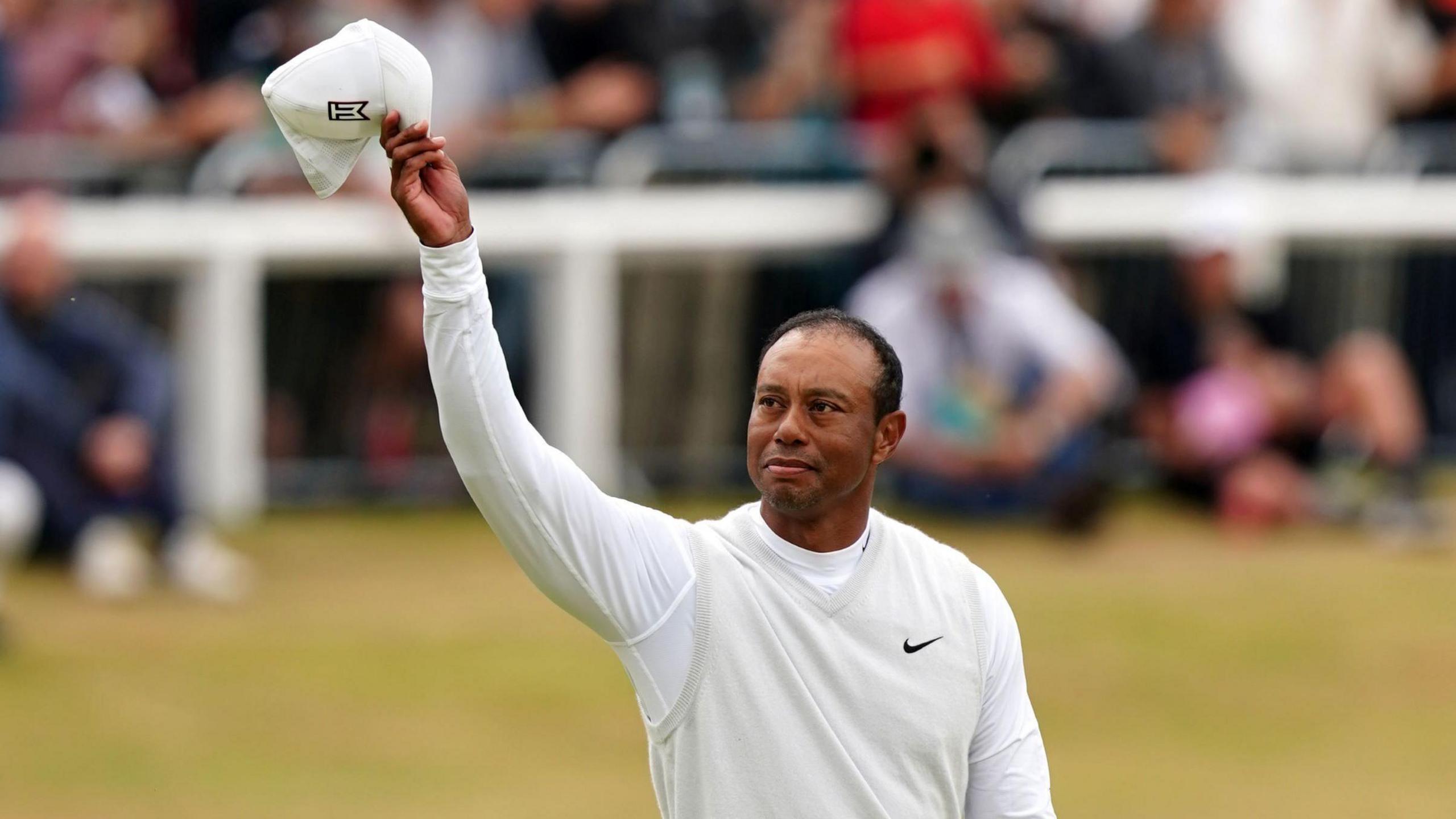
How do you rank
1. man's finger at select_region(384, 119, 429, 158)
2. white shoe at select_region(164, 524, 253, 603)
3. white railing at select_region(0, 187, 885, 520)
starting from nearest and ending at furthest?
1. man's finger at select_region(384, 119, 429, 158)
2. white shoe at select_region(164, 524, 253, 603)
3. white railing at select_region(0, 187, 885, 520)

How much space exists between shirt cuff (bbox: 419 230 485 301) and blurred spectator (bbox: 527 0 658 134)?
887cm

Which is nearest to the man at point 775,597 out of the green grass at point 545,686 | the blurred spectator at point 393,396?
the green grass at point 545,686

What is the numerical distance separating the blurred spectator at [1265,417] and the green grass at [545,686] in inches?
13.3

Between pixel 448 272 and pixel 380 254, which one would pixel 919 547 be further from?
pixel 380 254

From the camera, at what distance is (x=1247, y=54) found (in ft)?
45.5

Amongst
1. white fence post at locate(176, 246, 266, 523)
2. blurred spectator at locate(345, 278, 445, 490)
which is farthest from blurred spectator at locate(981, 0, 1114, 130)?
white fence post at locate(176, 246, 266, 523)

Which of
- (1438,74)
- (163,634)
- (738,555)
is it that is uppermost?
(1438,74)

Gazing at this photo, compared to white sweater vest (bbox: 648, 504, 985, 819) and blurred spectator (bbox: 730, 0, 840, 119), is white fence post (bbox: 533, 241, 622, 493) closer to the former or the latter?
blurred spectator (bbox: 730, 0, 840, 119)

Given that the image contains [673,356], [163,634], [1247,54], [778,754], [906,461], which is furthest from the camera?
[1247,54]

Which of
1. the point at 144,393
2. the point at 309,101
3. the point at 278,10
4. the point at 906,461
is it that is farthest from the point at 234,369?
the point at 309,101

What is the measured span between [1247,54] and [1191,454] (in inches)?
107

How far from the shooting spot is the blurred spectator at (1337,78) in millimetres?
13523

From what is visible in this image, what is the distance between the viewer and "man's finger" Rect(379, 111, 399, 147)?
399cm

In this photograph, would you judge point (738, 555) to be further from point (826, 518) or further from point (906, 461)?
point (906, 461)
